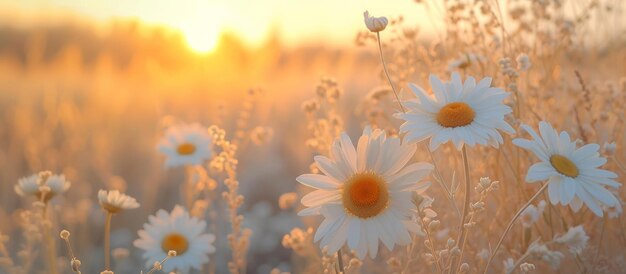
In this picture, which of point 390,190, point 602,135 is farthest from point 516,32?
point 390,190

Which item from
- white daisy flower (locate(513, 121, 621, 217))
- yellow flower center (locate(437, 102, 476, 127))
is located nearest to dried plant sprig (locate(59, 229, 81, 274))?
yellow flower center (locate(437, 102, 476, 127))

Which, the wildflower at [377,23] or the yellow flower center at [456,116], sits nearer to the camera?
the yellow flower center at [456,116]

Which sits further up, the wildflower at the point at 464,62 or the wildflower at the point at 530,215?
the wildflower at the point at 464,62

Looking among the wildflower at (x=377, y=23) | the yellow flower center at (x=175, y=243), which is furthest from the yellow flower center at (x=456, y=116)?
the yellow flower center at (x=175, y=243)

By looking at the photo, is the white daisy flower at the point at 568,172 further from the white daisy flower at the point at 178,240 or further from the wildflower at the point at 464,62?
the white daisy flower at the point at 178,240

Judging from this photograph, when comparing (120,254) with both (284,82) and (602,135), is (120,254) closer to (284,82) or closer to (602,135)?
(602,135)

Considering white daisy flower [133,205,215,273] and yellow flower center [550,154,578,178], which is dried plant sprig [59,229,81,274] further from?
yellow flower center [550,154,578,178]

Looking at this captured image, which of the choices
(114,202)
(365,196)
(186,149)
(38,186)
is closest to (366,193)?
(365,196)
